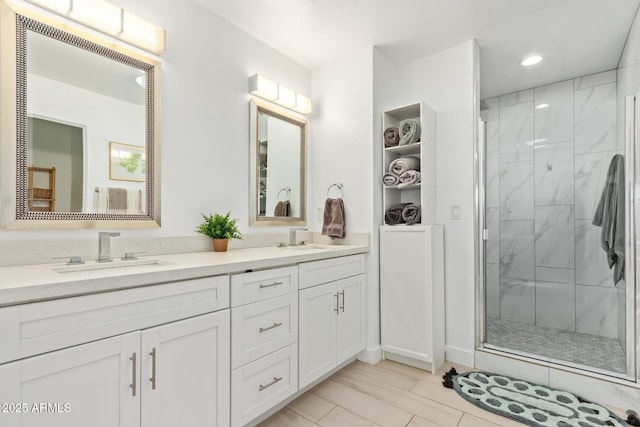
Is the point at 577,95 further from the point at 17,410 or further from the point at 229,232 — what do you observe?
the point at 17,410

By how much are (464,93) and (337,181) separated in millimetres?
1190

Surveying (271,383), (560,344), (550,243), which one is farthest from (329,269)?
(550,243)

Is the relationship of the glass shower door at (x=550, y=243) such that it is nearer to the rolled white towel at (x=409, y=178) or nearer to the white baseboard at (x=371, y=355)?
the rolled white towel at (x=409, y=178)

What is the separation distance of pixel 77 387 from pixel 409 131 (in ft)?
7.72

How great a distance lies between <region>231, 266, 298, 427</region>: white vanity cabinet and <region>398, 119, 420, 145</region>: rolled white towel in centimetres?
135

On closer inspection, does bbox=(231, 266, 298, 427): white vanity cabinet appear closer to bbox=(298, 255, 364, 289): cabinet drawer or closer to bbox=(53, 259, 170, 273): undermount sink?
bbox=(298, 255, 364, 289): cabinet drawer

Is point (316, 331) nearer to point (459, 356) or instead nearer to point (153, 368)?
point (153, 368)

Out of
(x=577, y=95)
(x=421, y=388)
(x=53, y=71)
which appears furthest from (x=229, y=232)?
(x=577, y=95)

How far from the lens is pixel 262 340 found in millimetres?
1599

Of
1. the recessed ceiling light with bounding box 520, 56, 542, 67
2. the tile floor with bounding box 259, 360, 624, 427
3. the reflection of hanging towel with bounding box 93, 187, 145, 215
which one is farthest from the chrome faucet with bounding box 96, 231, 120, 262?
the recessed ceiling light with bounding box 520, 56, 542, 67

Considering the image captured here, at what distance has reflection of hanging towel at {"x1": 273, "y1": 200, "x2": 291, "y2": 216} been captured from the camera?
2.55 m

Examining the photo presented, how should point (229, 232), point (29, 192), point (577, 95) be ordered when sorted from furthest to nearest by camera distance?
point (577, 95) → point (229, 232) → point (29, 192)

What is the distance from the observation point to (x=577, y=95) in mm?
2848

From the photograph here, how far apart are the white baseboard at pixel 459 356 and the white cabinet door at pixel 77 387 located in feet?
6.99
